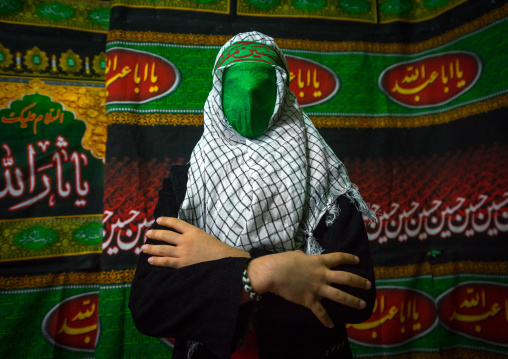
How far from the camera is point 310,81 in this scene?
5.85 ft

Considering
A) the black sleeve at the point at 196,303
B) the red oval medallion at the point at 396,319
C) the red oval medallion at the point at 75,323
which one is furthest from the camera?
the red oval medallion at the point at 396,319

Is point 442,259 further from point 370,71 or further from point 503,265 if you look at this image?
point 370,71

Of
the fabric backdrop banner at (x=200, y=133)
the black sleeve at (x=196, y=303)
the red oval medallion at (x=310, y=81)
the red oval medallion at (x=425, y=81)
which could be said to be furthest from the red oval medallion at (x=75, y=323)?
the red oval medallion at (x=425, y=81)

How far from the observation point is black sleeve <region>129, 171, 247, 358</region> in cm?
60

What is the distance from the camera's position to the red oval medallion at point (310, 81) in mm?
1769

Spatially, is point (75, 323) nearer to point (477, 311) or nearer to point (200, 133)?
point (200, 133)

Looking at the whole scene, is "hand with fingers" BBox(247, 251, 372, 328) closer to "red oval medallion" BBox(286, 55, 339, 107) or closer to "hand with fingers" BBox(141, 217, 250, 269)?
"hand with fingers" BBox(141, 217, 250, 269)

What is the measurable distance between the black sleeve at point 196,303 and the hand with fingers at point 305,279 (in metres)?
0.04

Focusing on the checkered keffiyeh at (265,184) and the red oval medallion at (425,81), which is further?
the red oval medallion at (425,81)

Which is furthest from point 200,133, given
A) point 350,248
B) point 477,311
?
point 477,311

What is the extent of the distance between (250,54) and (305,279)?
528mm

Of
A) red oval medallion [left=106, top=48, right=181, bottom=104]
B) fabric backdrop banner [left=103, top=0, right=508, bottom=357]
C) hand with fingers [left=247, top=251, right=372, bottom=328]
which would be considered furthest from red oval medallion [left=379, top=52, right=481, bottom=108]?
hand with fingers [left=247, top=251, right=372, bottom=328]

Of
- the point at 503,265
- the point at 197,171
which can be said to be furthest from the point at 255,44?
the point at 503,265

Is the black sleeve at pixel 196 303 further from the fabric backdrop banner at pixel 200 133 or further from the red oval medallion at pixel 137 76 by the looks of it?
the red oval medallion at pixel 137 76
